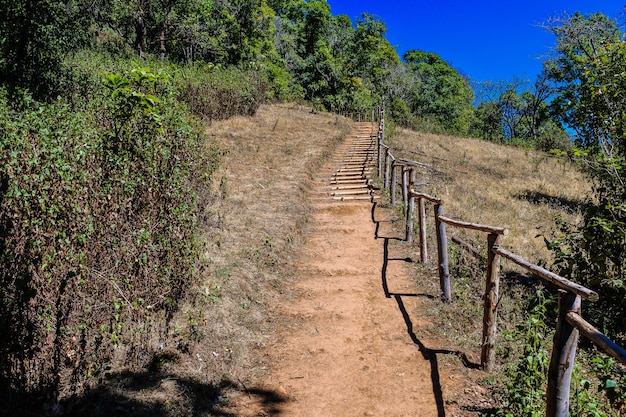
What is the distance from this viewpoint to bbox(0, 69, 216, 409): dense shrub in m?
3.40

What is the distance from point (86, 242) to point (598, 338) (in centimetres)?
392

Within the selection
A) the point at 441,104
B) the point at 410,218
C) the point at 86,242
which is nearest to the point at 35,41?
the point at 86,242

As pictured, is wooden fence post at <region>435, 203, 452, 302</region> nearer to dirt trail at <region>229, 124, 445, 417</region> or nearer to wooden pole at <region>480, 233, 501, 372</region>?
dirt trail at <region>229, 124, 445, 417</region>

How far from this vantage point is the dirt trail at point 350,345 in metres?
4.29

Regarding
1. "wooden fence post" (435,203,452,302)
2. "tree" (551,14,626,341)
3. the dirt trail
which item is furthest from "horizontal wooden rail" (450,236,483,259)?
"wooden fence post" (435,203,452,302)

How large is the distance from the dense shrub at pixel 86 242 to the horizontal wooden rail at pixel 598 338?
360 cm

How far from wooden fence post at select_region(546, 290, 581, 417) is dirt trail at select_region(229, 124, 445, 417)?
1.21 meters

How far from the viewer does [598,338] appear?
2635mm

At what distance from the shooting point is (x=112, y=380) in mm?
3959

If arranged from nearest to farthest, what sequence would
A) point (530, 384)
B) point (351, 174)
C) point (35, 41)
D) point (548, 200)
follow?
point (530, 384) → point (35, 41) → point (351, 174) → point (548, 200)

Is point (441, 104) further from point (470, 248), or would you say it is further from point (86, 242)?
point (86, 242)

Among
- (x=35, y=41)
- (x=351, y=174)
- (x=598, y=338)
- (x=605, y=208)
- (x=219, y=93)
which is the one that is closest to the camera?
(x=598, y=338)

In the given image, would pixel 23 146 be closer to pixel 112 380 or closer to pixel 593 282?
pixel 112 380

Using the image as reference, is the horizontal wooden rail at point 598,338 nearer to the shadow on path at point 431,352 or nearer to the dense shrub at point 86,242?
the shadow on path at point 431,352
